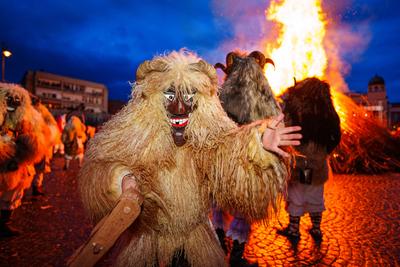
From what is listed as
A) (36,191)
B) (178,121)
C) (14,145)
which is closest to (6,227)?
(14,145)

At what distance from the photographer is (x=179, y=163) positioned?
82.1 inches

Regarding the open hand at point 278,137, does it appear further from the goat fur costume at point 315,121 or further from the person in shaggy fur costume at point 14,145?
the person in shaggy fur costume at point 14,145

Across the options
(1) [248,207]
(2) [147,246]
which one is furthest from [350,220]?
(2) [147,246]

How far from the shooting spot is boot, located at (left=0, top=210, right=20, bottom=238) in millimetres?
4355

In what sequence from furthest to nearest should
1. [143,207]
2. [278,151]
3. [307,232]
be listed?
1. [307,232]
2. [143,207]
3. [278,151]

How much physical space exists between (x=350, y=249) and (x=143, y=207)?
11.1 ft

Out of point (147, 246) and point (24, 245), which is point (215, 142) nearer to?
point (147, 246)

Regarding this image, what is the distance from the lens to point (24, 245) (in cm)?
402

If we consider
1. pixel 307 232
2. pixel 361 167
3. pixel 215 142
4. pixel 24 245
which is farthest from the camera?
pixel 361 167

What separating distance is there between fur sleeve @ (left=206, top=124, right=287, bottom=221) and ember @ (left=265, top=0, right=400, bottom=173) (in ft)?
27.4

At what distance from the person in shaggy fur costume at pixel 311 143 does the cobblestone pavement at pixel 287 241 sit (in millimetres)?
434

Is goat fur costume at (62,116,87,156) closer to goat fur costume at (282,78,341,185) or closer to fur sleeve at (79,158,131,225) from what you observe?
goat fur costume at (282,78,341,185)

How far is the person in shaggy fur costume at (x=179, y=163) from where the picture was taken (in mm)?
1896

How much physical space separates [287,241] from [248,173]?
9.35 feet
